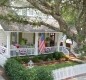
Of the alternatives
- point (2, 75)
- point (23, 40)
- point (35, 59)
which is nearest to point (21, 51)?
point (35, 59)

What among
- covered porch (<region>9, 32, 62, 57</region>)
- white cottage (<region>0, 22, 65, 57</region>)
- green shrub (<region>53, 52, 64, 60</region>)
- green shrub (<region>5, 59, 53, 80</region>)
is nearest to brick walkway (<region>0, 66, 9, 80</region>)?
green shrub (<region>5, 59, 53, 80</region>)

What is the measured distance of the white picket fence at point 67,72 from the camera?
659 inches

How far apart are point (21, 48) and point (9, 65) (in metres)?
6.34

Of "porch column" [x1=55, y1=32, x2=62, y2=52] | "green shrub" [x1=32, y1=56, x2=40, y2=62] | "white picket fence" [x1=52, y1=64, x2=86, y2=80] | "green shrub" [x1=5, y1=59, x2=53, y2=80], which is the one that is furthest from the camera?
"porch column" [x1=55, y1=32, x2=62, y2=52]

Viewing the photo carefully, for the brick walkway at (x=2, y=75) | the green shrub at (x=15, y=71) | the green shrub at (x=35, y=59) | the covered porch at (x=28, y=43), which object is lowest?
the brick walkway at (x=2, y=75)

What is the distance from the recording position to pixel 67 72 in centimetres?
1762

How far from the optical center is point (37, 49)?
2453 cm

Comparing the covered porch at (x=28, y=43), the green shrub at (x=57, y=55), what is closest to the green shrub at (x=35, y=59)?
the covered porch at (x=28, y=43)

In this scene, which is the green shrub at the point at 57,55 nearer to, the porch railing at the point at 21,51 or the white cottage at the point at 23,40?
the white cottage at the point at 23,40

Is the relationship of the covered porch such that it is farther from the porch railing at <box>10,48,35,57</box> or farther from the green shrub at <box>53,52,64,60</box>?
the green shrub at <box>53,52,64,60</box>

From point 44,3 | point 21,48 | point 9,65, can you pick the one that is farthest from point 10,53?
point 44,3

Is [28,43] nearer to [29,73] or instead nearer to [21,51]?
[21,51]

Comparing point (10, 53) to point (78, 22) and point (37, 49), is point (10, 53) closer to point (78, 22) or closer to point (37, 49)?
point (37, 49)

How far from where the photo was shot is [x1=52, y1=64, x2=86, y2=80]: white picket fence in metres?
16.8
